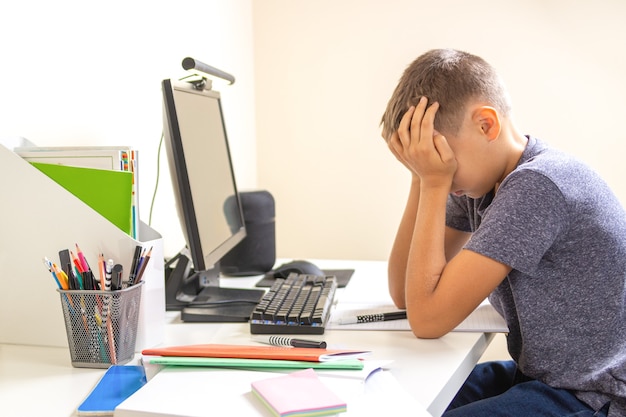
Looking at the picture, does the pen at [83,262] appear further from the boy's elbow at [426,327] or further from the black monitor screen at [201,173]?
the boy's elbow at [426,327]

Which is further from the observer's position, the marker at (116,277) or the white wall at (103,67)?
the white wall at (103,67)

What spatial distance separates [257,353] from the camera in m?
0.88

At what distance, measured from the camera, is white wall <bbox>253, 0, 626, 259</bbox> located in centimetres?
211

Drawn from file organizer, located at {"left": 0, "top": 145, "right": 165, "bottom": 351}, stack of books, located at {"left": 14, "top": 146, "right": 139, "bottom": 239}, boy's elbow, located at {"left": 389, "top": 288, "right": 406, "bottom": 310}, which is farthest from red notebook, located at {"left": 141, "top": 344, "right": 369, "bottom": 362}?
boy's elbow, located at {"left": 389, "top": 288, "right": 406, "bottom": 310}

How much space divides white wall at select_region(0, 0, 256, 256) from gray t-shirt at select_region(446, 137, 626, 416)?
30.7 inches

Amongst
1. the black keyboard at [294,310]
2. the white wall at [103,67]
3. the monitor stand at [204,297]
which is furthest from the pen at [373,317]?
the white wall at [103,67]

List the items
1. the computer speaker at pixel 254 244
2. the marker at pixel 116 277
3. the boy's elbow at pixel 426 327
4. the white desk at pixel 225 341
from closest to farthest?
1. the white desk at pixel 225 341
2. the marker at pixel 116 277
3. the boy's elbow at pixel 426 327
4. the computer speaker at pixel 254 244

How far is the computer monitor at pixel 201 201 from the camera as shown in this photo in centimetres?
116

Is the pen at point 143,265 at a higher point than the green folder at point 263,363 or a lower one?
higher

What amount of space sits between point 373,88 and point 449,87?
3.93 ft

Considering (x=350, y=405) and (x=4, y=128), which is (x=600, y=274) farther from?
(x=4, y=128)

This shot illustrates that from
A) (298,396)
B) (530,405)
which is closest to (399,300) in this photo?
(530,405)

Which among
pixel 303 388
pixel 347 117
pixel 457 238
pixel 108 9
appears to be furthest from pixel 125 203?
pixel 347 117

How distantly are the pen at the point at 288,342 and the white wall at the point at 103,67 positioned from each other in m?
0.48
